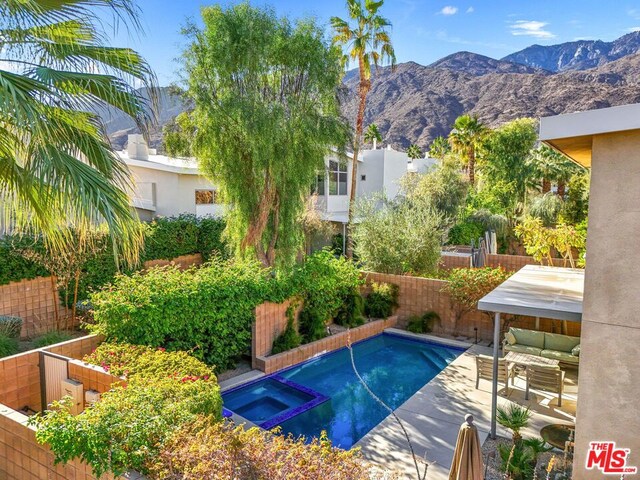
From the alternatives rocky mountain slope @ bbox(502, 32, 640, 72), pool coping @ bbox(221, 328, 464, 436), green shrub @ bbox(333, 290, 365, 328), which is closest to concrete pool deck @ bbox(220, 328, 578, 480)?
pool coping @ bbox(221, 328, 464, 436)

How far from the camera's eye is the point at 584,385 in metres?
6.04

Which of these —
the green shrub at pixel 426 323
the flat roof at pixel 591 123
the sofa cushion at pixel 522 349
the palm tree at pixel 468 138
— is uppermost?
the palm tree at pixel 468 138

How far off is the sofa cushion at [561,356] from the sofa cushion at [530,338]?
0.41m

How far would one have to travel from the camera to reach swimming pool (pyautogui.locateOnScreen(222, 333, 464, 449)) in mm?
9578

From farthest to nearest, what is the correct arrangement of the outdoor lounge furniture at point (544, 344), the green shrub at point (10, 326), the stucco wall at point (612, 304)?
the green shrub at point (10, 326) < the outdoor lounge furniture at point (544, 344) < the stucco wall at point (612, 304)

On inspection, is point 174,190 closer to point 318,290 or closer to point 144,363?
point 318,290

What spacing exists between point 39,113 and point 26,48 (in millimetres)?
1397

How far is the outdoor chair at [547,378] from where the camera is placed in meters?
9.27

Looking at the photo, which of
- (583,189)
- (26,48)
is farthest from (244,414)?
(583,189)

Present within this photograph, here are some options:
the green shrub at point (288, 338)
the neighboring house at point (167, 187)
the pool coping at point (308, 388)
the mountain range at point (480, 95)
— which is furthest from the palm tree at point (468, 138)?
the mountain range at point (480, 95)

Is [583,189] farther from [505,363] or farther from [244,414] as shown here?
[244,414]

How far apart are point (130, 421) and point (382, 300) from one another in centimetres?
1120

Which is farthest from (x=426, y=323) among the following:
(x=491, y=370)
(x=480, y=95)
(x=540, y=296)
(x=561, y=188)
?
(x=480, y=95)

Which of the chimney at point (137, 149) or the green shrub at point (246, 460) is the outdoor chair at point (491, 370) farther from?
the chimney at point (137, 149)
